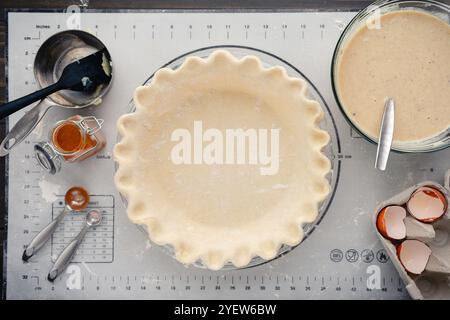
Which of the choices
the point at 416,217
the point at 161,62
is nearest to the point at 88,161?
the point at 161,62

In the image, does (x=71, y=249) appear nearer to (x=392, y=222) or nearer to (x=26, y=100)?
(x=26, y=100)

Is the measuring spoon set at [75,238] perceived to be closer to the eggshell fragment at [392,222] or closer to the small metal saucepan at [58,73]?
the small metal saucepan at [58,73]

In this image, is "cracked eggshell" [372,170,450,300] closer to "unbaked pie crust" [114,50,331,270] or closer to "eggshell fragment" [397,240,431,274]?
"eggshell fragment" [397,240,431,274]

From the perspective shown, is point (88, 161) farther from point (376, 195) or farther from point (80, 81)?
point (376, 195)

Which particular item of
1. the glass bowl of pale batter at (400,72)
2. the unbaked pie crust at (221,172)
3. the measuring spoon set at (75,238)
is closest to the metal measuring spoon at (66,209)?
the measuring spoon set at (75,238)
